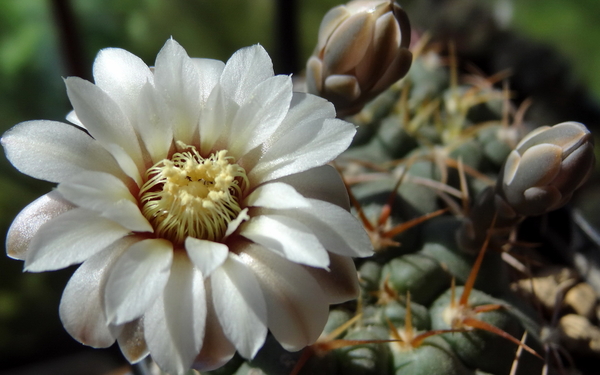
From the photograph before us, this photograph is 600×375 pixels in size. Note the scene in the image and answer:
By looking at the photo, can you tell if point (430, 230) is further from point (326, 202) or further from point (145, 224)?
point (145, 224)

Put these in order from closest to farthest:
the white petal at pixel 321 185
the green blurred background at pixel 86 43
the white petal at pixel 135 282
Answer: the white petal at pixel 135 282, the white petal at pixel 321 185, the green blurred background at pixel 86 43

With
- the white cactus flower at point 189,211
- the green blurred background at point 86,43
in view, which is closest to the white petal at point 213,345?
the white cactus flower at point 189,211

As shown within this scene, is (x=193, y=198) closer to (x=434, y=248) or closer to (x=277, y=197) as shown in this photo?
(x=277, y=197)

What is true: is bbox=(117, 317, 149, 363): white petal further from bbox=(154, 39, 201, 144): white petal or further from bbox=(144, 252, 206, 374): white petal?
bbox=(154, 39, 201, 144): white petal

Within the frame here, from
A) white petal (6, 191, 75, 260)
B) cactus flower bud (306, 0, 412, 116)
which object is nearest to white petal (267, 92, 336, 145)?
cactus flower bud (306, 0, 412, 116)

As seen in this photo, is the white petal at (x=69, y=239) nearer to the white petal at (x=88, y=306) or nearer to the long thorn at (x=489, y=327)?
the white petal at (x=88, y=306)

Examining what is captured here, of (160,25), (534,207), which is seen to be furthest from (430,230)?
(160,25)

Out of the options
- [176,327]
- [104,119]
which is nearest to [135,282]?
[176,327]
